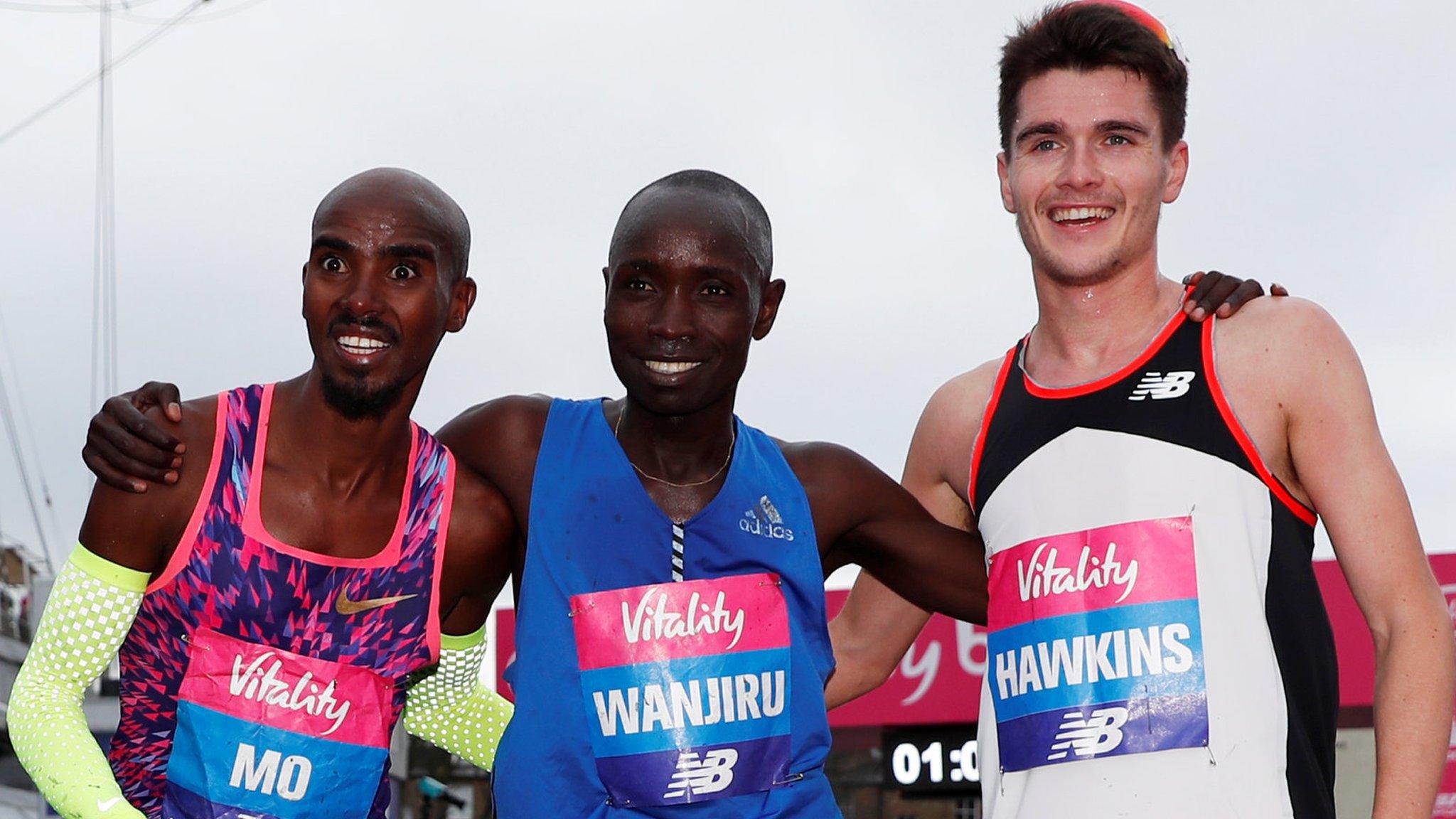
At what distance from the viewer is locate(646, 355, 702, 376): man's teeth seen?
307 centimetres

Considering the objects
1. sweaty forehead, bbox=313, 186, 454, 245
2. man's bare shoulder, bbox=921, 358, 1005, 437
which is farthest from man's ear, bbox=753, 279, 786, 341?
sweaty forehead, bbox=313, 186, 454, 245

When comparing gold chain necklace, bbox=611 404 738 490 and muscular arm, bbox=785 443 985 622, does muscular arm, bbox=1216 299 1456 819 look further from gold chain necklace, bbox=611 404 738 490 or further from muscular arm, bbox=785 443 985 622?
gold chain necklace, bbox=611 404 738 490

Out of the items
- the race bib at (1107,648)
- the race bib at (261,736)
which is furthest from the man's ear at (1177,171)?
the race bib at (261,736)

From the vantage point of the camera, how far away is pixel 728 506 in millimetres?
3182

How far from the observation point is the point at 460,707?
342 centimetres

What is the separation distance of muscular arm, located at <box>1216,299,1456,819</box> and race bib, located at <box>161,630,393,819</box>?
1848 mm

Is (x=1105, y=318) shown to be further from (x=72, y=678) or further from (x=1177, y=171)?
(x=72, y=678)

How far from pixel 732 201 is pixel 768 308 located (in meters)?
0.25

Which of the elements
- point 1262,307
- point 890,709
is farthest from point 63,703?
point 890,709

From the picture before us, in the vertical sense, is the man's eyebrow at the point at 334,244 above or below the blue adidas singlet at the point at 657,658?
above

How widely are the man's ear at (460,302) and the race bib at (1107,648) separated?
1.27 metres

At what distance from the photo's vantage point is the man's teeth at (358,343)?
301cm

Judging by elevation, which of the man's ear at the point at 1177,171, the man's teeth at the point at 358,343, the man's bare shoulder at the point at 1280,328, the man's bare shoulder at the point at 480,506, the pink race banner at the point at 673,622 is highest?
the man's ear at the point at 1177,171

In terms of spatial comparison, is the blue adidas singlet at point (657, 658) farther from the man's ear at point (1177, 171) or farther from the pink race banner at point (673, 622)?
the man's ear at point (1177, 171)
